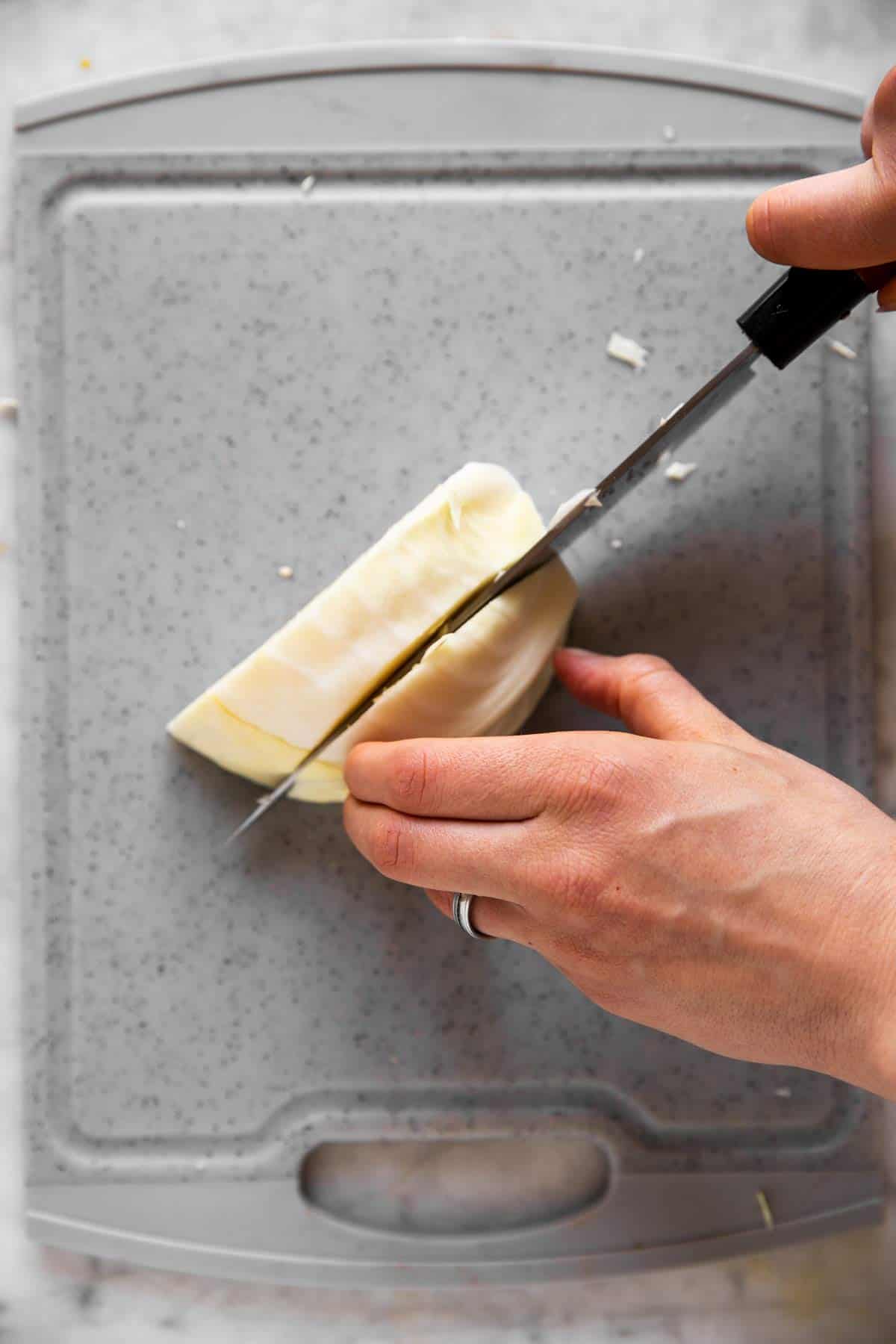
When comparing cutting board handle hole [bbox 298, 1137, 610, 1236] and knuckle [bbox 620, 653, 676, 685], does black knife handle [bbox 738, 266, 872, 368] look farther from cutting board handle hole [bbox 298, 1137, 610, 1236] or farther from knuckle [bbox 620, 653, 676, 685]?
cutting board handle hole [bbox 298, 1137, 610, 1236]

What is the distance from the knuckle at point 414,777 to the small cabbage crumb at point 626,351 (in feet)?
1.47

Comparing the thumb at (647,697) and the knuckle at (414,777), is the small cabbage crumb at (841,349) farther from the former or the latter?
the knuckle at (414,777)

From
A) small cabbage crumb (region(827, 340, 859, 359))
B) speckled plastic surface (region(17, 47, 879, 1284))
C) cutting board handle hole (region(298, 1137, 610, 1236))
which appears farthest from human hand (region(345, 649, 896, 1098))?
small cabbage crumb (region(827, 340, 859, 359))

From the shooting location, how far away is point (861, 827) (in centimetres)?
78

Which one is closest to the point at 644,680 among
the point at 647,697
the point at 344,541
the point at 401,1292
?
the point at 647,697

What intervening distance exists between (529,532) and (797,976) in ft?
1.42

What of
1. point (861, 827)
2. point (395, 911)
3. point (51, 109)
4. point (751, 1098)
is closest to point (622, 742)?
point (861, 827)

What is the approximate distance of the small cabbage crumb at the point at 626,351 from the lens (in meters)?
1.01

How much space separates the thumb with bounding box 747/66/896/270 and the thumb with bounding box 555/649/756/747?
0.35 m

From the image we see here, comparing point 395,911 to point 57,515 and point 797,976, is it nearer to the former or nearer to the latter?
point 797,976

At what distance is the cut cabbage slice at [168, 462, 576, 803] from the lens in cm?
90

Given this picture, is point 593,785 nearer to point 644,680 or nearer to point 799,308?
point 644,680

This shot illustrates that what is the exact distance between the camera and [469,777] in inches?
31.8

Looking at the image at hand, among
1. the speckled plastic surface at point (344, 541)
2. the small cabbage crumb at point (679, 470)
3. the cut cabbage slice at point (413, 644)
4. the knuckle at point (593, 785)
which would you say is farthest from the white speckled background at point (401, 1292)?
the knuckle at point (593, 785)
